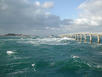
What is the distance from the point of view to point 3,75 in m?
17.2

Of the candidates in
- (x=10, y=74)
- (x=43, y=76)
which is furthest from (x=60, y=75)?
(x=10, y=74)

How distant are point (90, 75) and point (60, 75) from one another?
16.1 feet

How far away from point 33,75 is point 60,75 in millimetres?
4393

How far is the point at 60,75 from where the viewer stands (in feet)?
57.2

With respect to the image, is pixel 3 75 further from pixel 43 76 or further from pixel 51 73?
pixel 51 73

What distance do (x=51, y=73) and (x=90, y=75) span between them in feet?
21.1

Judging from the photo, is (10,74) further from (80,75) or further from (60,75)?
(80,75)

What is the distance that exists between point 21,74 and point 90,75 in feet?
37.1

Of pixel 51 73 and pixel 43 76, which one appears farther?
pixel 51 73

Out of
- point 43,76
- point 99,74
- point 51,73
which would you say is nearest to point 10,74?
point 43,76

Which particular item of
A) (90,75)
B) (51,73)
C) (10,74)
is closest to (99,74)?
(90,75)

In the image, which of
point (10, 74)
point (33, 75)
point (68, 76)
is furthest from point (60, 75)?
point (10, 74)

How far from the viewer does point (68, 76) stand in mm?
17094

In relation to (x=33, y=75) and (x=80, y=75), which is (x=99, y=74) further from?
(x=33, y=75)
